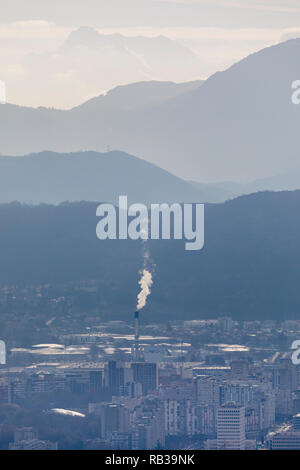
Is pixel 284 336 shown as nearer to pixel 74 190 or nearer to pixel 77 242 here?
pixel 77 242

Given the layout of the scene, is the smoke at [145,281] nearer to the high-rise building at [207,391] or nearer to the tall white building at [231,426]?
the high-rise building at [207,391]

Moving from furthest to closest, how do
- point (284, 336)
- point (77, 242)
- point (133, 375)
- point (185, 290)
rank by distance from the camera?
point (77, 242) → point (185, 290) → point (284, 336) → point (133, 375)

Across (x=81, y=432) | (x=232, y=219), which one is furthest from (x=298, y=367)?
(x=232, y=219)

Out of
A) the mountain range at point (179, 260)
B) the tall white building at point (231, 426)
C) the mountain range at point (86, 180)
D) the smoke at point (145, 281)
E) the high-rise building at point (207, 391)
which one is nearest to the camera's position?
the tall white building at point (231, 426)

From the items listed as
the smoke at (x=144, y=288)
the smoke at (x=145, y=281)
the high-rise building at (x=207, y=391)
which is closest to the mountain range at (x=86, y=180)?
the smoke at (x=145, y=281)

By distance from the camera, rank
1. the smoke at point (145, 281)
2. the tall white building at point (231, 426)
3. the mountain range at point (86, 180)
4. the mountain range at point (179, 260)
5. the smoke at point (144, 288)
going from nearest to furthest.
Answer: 1. the tall white building at point (231, 426)
2. the smoke at point (144, 288)
3. the smoke at point (145, 281)
4. the mountain range at point (179, 260)
5. the mountain range at point (86, 180)

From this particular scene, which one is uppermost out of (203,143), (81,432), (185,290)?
(203,143)

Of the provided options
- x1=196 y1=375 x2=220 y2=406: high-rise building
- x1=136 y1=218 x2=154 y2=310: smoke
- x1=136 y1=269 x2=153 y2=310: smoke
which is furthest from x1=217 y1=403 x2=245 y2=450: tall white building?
x1=136 y1=218 x2=154 y2=310: smoke
